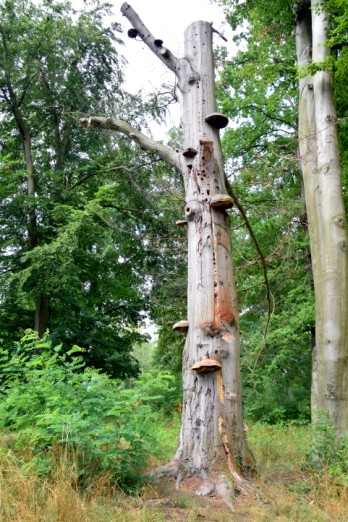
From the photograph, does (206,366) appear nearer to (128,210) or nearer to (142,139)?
(142,139)

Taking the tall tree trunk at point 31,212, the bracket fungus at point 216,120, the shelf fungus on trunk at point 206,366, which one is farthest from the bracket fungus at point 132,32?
the tall tree trunk at point 31,212

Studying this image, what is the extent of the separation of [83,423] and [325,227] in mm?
4179

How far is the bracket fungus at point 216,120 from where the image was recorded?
544 cm

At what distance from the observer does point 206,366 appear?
4410 mm

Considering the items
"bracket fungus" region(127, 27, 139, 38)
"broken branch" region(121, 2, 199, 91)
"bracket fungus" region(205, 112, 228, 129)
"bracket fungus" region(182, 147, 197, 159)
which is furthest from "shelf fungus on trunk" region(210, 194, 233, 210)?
"bracket fungus" region(127, 27, 139, 38)

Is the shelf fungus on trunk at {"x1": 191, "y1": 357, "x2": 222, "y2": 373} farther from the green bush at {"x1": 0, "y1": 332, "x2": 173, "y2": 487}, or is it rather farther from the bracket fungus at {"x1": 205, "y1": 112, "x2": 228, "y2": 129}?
the bracket fungus at {"x1": 205, "y1": 112, "x2": 228, "y2": 129}

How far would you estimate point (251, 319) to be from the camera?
13734 millimetres

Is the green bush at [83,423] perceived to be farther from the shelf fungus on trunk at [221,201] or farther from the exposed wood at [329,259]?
the exposed wood at [329,259]

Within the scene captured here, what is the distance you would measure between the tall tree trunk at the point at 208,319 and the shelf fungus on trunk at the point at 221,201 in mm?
56

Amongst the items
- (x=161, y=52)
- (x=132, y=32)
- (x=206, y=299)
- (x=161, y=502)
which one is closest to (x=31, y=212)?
(x=132, y=32)

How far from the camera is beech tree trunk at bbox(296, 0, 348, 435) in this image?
226 inches

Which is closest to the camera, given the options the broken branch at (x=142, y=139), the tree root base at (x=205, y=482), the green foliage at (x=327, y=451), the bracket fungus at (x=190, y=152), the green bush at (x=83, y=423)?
the green bush at (x=83, y=423)

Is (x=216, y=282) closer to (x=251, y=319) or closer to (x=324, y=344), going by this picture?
(x=324, y=344)

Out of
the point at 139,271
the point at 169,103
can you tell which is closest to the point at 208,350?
the point at 169,103
